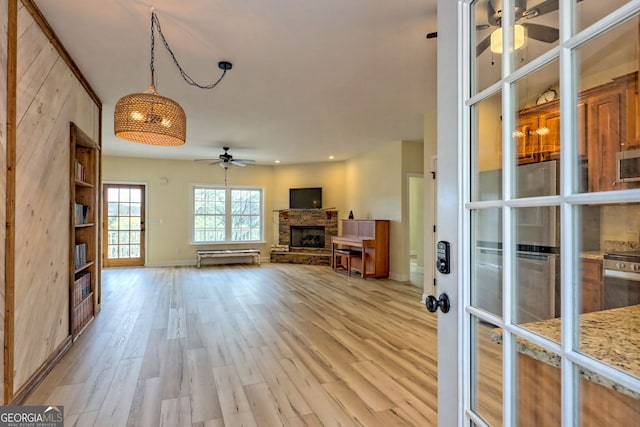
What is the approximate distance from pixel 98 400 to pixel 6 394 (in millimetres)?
475

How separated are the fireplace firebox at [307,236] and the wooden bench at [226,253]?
3.38 feet

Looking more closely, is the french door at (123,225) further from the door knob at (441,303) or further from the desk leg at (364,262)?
the door knob at (441,303)

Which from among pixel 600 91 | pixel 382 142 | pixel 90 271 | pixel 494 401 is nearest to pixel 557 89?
pixel 600 91

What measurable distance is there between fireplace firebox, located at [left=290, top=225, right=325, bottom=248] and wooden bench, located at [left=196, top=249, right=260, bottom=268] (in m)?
1.03

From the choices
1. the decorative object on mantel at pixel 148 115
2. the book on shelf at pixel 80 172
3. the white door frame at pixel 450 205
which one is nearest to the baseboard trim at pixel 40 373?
the book on shelf at pixel 80 172

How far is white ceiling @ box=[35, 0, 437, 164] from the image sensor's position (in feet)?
7.76

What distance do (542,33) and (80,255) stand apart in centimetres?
427

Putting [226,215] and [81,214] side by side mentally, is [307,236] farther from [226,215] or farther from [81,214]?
[81,214]

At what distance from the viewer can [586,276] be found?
2.37ft

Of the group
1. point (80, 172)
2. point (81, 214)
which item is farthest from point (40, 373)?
point (80, 172)

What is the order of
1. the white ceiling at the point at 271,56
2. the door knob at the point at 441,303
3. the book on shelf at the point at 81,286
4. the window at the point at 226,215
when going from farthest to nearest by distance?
the window at the point at 226,215, the book on shelf at the point at 81,286, the white ceiling at the point at 271,56, the door knob at the point at 441,303

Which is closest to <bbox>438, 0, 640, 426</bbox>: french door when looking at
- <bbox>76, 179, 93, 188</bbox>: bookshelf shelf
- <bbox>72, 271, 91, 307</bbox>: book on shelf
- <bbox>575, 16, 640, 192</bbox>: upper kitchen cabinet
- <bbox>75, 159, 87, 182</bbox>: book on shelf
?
<bbox>575, 16, 640, 192</bbox>: upper kitchen cabinet

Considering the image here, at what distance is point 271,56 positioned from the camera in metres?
3.03

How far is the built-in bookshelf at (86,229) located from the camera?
3.51 metres
